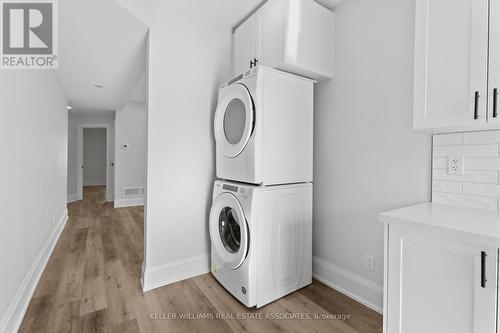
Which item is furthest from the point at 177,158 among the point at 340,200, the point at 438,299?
the point at 438,299

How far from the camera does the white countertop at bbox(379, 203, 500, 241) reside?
3.27 feet

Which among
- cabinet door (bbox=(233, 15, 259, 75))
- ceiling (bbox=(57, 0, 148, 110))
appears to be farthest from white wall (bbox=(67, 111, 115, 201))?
cabinet door (bbox=(233, 15, 259, 75))

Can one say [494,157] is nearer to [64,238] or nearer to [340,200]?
[340,200]

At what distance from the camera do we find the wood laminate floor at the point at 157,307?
Answer: 1659mm

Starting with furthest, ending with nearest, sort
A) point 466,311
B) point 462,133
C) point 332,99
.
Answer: point 332,99 → point 462,133 → point 466,311

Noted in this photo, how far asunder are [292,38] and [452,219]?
1546mm

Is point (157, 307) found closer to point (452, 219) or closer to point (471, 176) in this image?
point (452, 219)

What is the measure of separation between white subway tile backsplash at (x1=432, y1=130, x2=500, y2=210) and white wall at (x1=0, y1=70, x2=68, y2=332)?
2693 millimetres

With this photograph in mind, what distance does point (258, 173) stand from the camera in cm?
184

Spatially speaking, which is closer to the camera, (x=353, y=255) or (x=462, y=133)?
(x=462, y=133)

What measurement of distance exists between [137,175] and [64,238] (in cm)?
268

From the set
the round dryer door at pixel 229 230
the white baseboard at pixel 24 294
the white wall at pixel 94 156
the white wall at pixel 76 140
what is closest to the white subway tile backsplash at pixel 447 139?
the round dryer door at pixel 229 230

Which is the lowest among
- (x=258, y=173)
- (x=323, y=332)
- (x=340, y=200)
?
(x=323, y=332)

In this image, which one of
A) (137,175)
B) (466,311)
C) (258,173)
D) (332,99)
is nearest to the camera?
(466,311)
